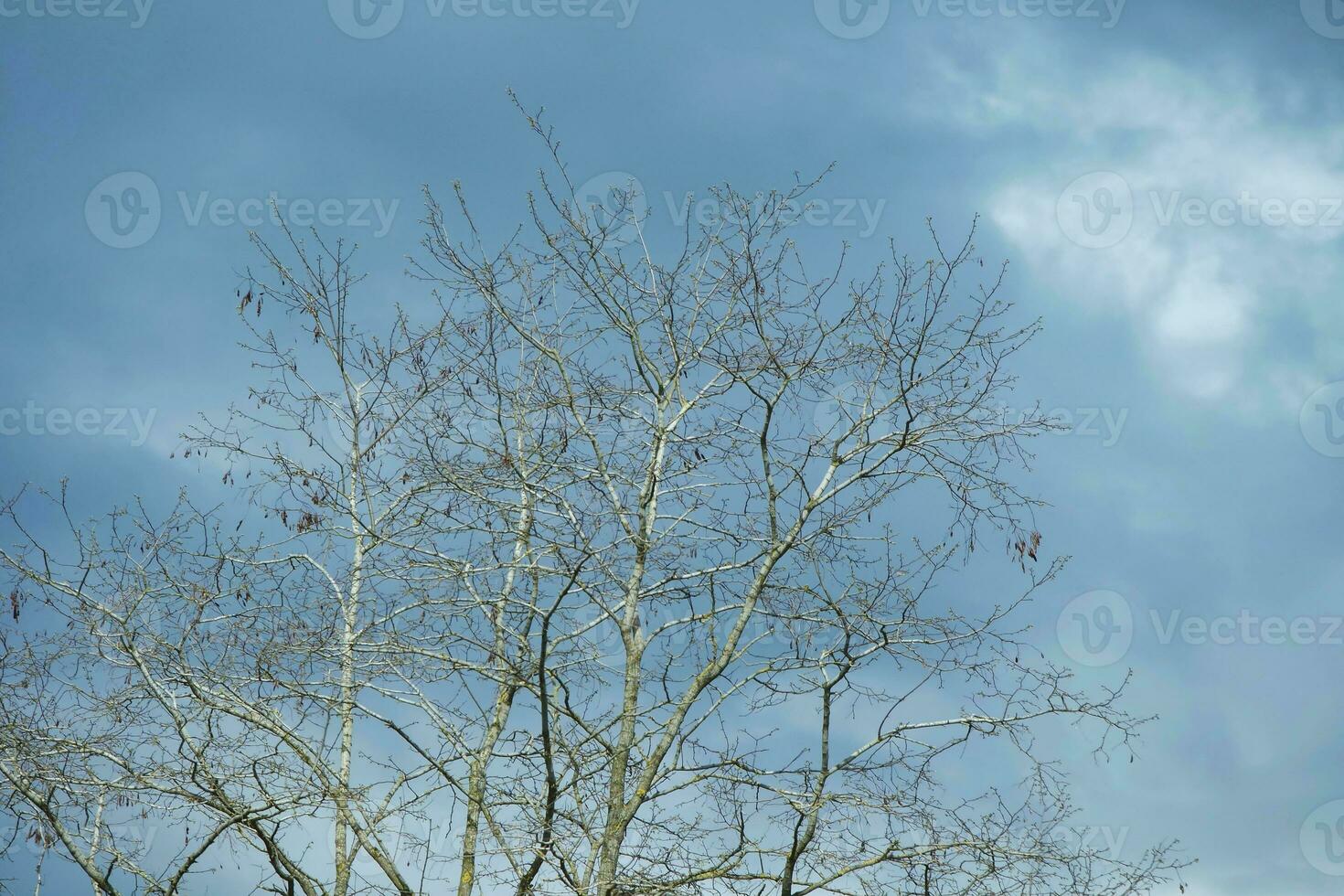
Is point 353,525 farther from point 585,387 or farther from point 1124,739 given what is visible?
point 1124,739

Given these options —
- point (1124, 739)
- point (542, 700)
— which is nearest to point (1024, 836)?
point (1124, 739)

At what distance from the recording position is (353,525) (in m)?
11.4

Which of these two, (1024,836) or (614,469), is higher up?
(614,469)

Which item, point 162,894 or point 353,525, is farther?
point 353,525

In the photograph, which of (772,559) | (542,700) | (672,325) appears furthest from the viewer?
(672,325)

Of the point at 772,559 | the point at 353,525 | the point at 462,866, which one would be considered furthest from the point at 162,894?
the point at 772,559

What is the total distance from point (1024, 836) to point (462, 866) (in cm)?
454

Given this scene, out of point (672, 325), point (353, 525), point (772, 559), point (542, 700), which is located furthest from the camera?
point (353, 525)

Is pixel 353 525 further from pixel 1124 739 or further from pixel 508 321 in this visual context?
pixel 1124 739

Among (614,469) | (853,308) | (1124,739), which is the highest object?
(853,308)

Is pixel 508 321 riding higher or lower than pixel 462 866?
higher

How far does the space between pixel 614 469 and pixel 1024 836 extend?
4057mm

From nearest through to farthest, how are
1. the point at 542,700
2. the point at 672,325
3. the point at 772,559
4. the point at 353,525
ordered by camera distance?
the point at 542,700 < the point at 772,559 < the point at 672,325 < the point at 353,525

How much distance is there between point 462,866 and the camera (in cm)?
1032
